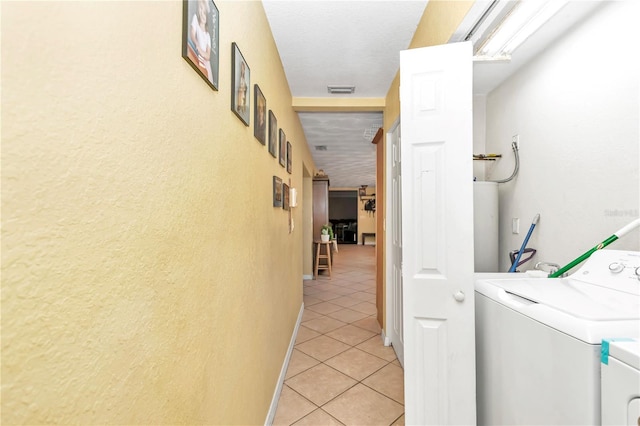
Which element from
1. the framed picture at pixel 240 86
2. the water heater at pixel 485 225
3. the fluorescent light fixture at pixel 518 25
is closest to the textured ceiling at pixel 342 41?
the fluorescent light fixture at pixel 518 25

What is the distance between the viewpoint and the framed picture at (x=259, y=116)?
1483 mm

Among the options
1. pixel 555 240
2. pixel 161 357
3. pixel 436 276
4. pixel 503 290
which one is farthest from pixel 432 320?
pixel 161 357

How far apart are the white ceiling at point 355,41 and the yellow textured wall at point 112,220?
1.00m

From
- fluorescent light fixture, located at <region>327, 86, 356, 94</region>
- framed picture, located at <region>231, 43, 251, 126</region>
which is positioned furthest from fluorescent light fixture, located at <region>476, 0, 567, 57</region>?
fluorescent light fixture, located at <region>327, 86, 356, 94</region>

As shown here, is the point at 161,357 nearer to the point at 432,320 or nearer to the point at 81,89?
the point at 81,89

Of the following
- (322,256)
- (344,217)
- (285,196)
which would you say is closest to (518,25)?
(285,196)

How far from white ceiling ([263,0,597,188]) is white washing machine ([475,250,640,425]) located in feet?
3.98

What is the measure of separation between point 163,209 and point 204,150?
0.96 feet

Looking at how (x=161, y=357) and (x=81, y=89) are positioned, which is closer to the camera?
(x=81, y=89)

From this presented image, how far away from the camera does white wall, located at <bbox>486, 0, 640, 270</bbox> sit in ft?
3.70

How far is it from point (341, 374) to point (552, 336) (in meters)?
1.81

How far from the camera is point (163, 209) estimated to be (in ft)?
2.18

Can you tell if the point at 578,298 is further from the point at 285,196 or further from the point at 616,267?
the point at 285,196

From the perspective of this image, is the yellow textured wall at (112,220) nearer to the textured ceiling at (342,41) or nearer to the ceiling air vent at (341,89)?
the textured ceiling at (342,41)
